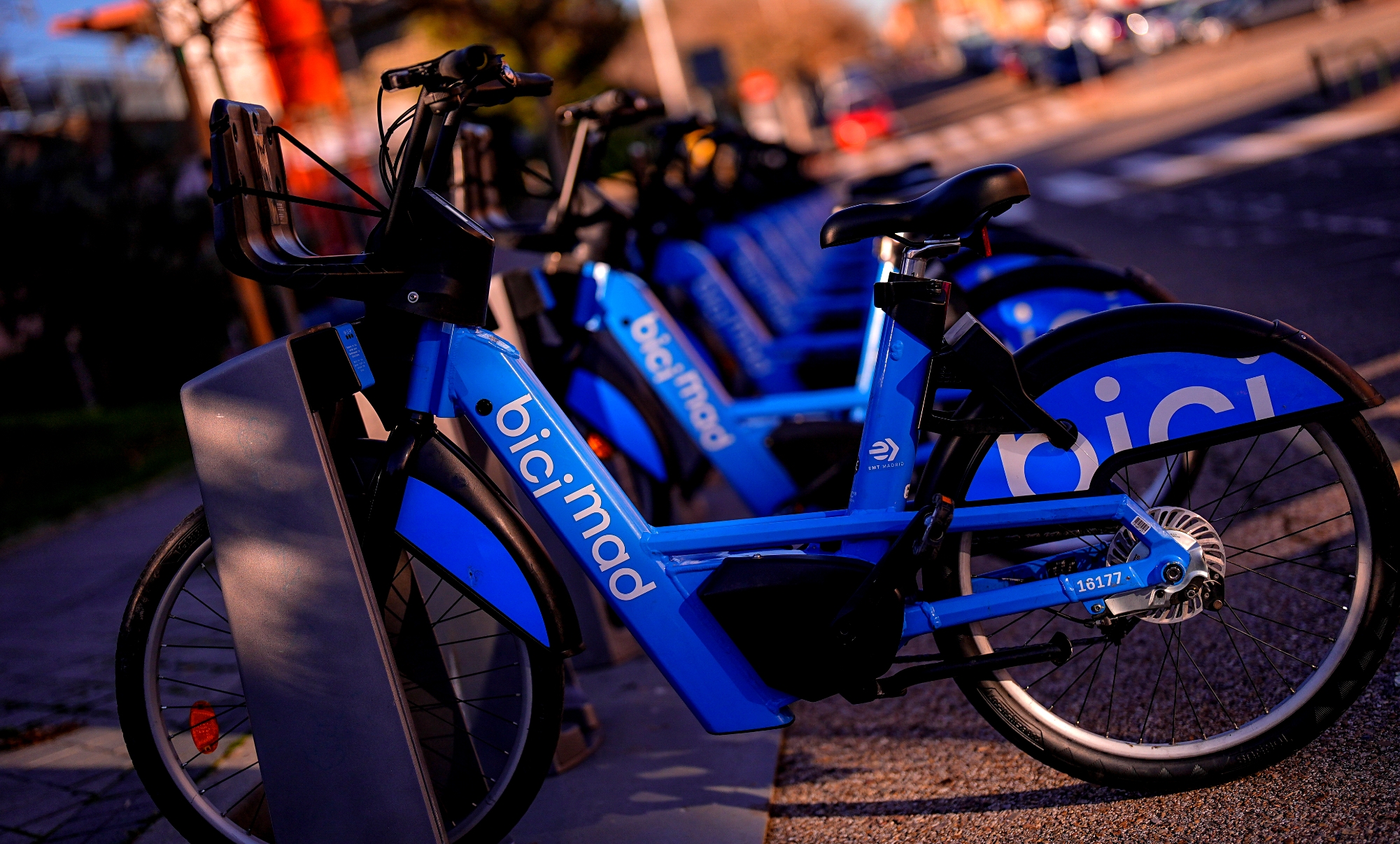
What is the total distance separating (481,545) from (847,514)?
0.75 meters

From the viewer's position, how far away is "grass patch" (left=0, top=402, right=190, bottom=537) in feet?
25.7

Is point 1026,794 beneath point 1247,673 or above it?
beneath

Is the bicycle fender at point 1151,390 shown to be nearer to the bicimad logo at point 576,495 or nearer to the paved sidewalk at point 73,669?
the bicimad logo at point 576,495

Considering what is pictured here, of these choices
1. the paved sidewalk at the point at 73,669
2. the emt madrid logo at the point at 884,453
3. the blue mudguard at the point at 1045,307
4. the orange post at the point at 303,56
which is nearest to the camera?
the emt madrid logo at the point at 884,453

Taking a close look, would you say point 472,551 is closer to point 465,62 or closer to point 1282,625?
point 465,62

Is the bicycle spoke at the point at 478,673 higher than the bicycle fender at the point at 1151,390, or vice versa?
the bicycle fender at the point at 1151,390

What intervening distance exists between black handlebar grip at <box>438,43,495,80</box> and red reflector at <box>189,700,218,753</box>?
1.43 metres

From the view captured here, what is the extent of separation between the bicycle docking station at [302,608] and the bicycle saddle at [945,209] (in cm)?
104

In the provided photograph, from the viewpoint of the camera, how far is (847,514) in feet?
7.43

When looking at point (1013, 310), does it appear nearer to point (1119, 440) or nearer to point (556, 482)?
point (1119, 440)

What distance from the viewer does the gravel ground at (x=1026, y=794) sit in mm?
2020

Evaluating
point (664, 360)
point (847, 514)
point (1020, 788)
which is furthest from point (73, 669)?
point (1020, 788)

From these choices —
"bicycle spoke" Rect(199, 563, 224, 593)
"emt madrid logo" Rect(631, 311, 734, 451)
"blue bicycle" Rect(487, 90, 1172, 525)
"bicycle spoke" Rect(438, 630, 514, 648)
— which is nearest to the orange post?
"blue bicycle" Rect(487, 90, 1172, 525)

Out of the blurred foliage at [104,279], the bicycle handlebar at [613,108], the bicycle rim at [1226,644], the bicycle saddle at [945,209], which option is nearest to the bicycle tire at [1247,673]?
the bicycle rim at [1226,644]
